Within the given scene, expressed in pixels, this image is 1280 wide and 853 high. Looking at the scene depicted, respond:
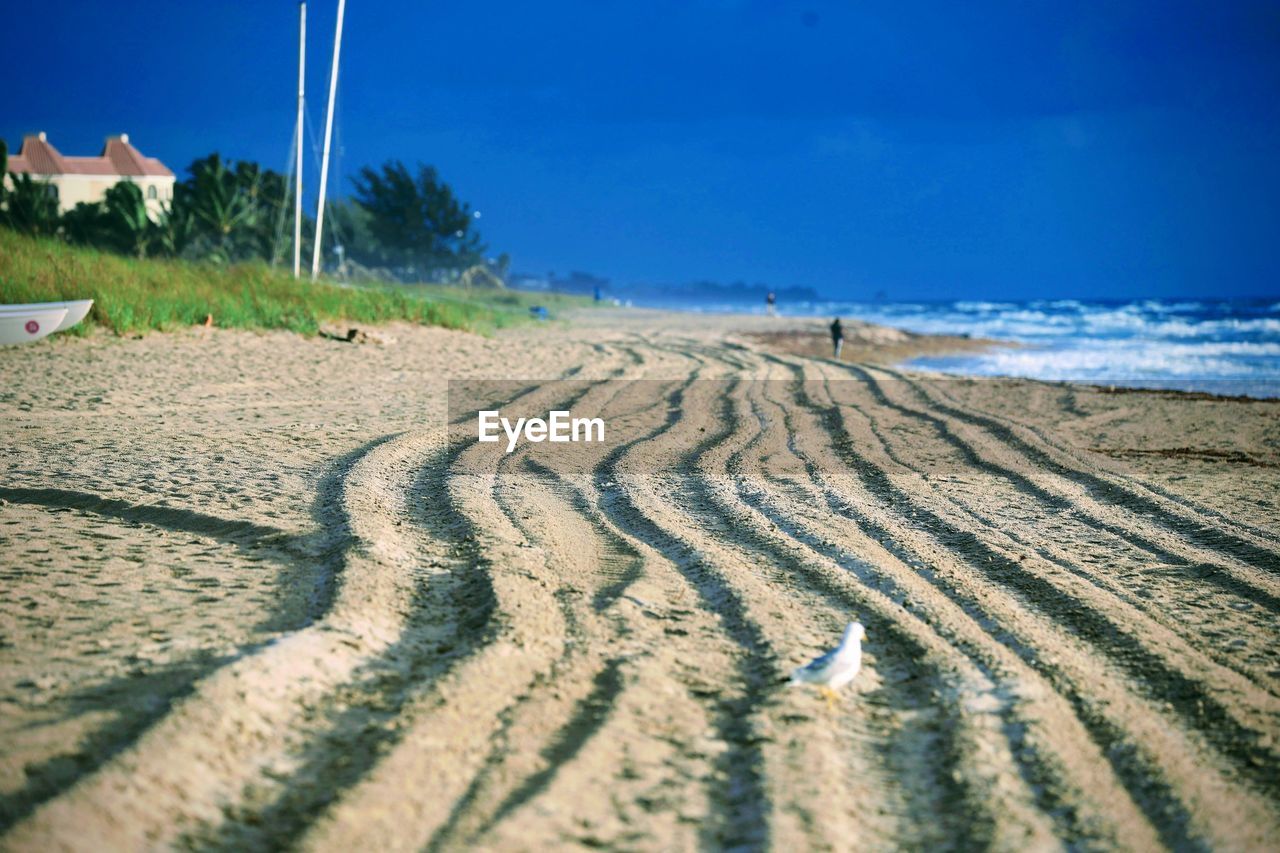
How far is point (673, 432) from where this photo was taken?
9922 millimetres

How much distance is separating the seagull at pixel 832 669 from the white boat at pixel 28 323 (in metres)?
11.6

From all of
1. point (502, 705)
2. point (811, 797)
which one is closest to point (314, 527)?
point (502, 705)

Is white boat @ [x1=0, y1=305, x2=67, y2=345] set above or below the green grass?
below

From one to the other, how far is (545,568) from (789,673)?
164 cm

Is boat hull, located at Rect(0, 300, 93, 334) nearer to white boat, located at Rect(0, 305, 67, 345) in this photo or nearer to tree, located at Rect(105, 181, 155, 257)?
white boat, located at Rect(0, 305, 67, 345)

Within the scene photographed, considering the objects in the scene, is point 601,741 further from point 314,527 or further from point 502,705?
point 314,527

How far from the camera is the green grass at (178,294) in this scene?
1370 centimetres

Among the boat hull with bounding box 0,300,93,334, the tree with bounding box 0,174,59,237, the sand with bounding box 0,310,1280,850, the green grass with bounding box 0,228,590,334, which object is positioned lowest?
the sand with bounding box 0,310,1280,850

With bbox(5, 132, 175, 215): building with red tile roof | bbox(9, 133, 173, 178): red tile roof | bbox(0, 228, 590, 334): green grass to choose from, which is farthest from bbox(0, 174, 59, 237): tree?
bbox(0, 228, 590, 334): green grass

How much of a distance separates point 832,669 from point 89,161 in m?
59.0

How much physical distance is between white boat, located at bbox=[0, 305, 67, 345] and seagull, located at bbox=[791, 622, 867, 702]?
11583mm

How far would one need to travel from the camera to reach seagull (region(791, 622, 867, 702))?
3.64 m

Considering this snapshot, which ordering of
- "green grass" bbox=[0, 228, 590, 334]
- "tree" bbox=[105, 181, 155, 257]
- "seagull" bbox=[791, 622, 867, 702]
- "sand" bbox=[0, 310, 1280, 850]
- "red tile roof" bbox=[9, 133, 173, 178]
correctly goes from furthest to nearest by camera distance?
"red tile roof" bbox=[9, 133, 173, 178], "tree" bbox=[105, 181, 155, 257], "green grass" bbox=[0, 228, 590, 334], "seagull" bbox=[791, 622, 867, 702], "sand" bbox=[0, 310, 1280, 850]

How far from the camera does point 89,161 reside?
5300 cm
